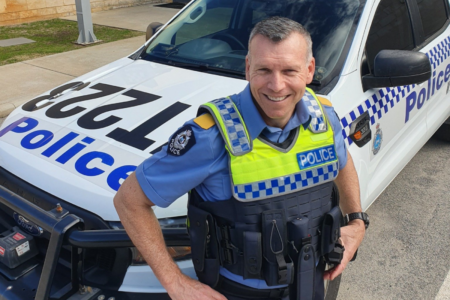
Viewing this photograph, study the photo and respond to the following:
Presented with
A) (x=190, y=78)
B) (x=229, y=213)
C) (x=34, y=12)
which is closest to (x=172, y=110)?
(x=190, y=78)

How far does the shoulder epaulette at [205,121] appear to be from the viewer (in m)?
1.45

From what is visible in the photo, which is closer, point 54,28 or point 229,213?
point 229,213

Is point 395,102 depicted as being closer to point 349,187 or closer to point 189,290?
point 349,187

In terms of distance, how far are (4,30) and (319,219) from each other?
949 cm

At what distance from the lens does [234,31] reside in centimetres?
310

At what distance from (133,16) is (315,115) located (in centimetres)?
1037

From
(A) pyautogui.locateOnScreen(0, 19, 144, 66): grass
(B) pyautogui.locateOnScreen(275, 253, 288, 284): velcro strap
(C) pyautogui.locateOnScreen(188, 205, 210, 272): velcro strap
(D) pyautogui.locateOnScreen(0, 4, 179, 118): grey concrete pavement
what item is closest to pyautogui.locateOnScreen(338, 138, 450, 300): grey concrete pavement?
(B) pyautogui.locateOnScreen(275, 253, 288, 284): velcro strap

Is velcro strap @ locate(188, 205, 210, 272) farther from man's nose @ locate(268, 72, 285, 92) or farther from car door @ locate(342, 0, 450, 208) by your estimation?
car door @ locate(342, 0, 450, 208)

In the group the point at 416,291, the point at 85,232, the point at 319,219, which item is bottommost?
the point at 416,291

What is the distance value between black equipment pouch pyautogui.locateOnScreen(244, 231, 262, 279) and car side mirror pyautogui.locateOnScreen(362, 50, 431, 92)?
143 cm

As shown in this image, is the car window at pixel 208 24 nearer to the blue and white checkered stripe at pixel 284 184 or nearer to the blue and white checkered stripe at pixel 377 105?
the blue and white checkered stripe at pixel 377 105

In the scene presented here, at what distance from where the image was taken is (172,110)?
7.91 feet

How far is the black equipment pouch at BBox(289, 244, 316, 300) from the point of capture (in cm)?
152

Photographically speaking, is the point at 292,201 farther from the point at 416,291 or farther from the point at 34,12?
the point at 34,12
